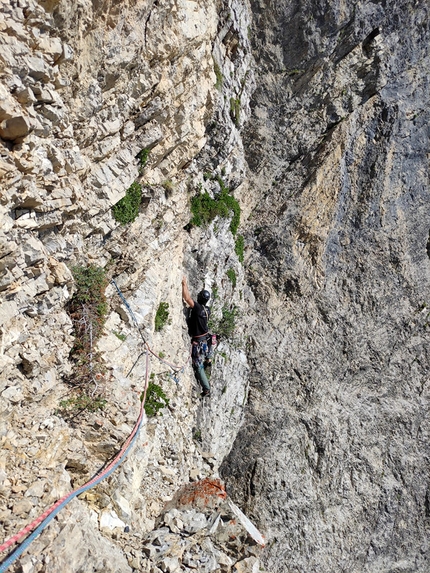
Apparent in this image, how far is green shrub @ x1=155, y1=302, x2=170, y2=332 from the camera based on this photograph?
28.0 feet

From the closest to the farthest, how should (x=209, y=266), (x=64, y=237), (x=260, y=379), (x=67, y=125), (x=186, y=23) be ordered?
(x=67, y=125) < (x=64, y=237) < (x=186, y=23) < (x=209, y=266) < (x=260, y=379)

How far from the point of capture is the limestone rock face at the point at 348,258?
11.6 m

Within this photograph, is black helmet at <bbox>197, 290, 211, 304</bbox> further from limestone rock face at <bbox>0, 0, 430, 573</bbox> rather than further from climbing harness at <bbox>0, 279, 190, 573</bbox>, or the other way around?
climbing harness at <bbox>0, 279, 190, 573</bbox>

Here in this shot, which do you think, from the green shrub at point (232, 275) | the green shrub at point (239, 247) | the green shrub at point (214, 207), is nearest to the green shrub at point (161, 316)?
the green shrub at point (214, 207)

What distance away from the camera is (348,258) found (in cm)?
1279

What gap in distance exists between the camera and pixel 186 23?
7750 millimetres

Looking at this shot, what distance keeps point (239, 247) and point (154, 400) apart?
5.76 meters

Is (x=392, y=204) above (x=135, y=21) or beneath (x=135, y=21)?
beneath

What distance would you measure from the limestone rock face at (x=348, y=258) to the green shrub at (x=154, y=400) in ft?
12.8

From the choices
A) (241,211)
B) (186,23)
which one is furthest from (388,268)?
(186,23)

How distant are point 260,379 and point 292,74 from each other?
27.4ft

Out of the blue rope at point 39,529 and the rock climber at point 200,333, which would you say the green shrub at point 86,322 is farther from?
the rock climber at point 200,333

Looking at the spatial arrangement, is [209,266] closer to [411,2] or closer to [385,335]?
[385,335]

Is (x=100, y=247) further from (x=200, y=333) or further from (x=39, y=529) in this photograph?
(x=39, y=529)
